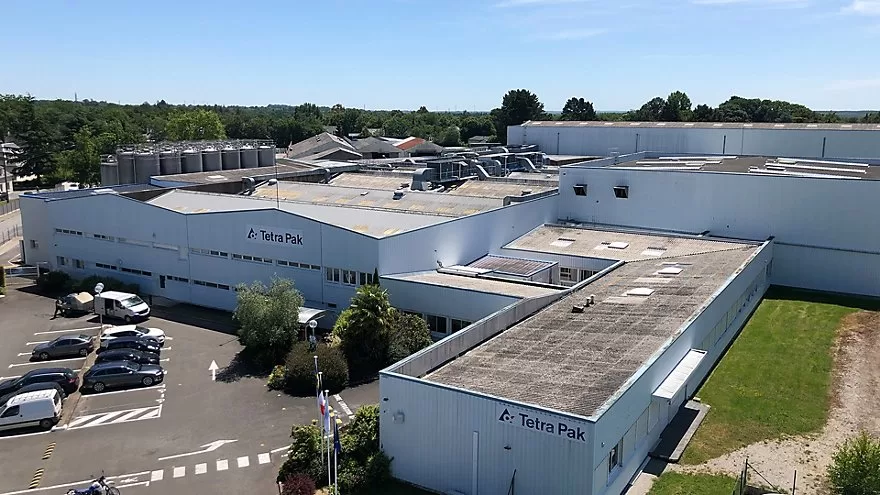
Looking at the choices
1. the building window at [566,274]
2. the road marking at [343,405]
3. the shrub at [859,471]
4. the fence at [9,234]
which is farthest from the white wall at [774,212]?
the fence at [9,234]

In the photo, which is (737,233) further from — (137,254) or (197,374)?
(137,254)

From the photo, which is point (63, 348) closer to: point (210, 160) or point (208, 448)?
point (208, 448)

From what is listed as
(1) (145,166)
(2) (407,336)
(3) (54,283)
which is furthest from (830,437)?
(1) (145,166)

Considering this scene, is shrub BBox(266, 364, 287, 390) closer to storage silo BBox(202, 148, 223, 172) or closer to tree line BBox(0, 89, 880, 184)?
storage silo BBox(202, 148, 223, 172)

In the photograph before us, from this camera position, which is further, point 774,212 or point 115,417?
point 774,212

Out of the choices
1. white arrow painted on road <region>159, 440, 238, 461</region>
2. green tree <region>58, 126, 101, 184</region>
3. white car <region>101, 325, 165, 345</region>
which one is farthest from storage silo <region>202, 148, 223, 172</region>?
white arrow painted on road <region>159, 440, 238, 461</region>

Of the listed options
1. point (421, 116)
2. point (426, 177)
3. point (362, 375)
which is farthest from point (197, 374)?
point (421, 116)
